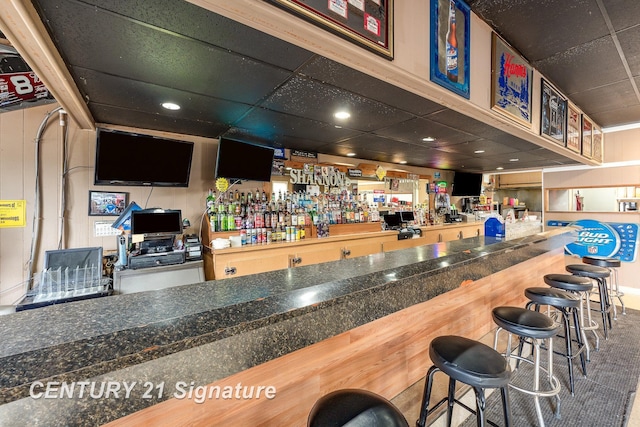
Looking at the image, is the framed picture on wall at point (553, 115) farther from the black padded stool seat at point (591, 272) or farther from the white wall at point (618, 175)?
the white wall at point (618, 175)

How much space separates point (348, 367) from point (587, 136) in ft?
16.5

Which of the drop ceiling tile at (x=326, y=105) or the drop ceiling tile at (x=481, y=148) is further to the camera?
the drop ceiling tile at (x=481, y=148)

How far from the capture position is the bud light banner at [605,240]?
444 cm

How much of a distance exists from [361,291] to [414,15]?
1.58 m

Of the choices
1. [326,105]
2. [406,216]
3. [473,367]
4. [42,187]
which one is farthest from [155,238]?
[406,216]

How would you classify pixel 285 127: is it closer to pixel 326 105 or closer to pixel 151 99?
pixel 326 105

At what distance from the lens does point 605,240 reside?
15.5 ft

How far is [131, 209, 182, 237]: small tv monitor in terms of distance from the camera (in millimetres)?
2645

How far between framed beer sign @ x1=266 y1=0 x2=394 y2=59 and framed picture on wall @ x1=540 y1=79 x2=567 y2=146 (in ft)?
7.50

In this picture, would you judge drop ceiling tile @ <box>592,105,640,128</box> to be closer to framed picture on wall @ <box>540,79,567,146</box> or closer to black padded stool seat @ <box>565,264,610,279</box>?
framed picture on wall @ <box>540,79,567,146</box>

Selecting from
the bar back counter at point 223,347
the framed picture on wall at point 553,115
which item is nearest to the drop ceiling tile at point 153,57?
the bar back counter at point 223,347

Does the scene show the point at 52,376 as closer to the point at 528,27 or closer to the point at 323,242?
the point at 528,27

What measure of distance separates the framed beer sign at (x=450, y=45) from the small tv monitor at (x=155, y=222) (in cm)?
275

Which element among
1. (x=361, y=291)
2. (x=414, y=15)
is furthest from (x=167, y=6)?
(x=361, y=291)
